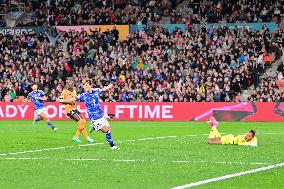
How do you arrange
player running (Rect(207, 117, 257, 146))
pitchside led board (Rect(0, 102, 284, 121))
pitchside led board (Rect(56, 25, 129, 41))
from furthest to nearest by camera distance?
pitchside led board (Rect(56, 25, 129, 41)) → pitchside led board (Rect(0, 102, 284, 121)) → player running (Rect(207, 117, 257, 146))

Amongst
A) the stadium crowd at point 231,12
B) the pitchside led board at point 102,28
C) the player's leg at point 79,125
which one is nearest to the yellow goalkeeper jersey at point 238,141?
the player's leg at point 79,125

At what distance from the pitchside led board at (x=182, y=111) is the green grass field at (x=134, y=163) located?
16.0m

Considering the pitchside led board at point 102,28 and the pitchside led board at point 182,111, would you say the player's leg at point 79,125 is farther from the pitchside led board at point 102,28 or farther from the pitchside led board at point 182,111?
the pitchside led board at point 102,28

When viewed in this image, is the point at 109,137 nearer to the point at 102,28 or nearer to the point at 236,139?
the point at 236,139

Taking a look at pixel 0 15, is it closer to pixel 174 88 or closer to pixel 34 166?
pixel 174 88

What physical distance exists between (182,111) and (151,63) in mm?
4894

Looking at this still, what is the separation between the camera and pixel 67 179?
14.9 m

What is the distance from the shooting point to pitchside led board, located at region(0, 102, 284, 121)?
1718 inches

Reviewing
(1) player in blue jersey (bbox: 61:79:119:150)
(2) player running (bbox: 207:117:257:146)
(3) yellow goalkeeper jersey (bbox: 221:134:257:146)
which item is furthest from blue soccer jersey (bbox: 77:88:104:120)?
(3) yellow goalkeeper jersey (bbox: 221:134:257:146)

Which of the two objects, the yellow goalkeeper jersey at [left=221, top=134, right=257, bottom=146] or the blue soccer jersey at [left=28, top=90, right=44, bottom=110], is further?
the blue soccer jersey at [left=28, top=90, right=44, bottom=110]

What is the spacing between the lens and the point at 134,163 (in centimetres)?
1820

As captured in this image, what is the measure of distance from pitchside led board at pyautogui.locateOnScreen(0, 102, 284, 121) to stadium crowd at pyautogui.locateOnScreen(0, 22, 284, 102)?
58 centimetres

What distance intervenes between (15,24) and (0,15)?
1.64 meters

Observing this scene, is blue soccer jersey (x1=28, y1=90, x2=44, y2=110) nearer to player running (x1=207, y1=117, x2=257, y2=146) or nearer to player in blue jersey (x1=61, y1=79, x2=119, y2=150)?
player in blue jersey (x1=61, y1=79, x2=119, y2=150)
